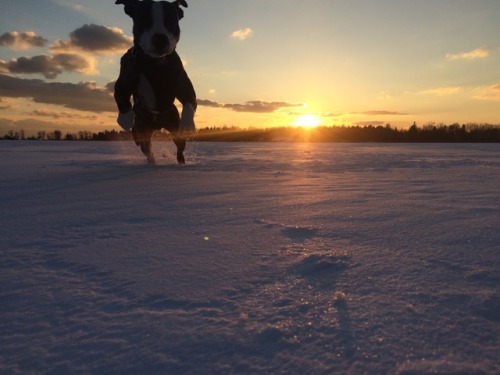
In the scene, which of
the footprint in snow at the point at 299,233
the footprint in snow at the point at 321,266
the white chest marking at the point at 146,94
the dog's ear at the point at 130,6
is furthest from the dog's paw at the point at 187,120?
the footprint in snow at the point at 321,266

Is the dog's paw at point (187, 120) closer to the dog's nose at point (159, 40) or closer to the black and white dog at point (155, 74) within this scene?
the black and white dog at point (155, 74)

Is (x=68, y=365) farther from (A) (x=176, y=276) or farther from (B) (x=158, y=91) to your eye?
(B) (x=158, y=91)

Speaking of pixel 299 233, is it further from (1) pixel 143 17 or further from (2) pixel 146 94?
(2) pixel 146 94

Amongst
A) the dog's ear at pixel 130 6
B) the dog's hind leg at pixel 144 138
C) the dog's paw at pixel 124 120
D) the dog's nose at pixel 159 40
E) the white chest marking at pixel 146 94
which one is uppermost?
the dog's ear at pixel 130 6

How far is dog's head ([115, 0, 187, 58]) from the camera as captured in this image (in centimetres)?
366

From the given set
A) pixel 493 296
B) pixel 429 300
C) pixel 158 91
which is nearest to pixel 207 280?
pixel 429 300

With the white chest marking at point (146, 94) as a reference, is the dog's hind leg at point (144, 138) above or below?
below

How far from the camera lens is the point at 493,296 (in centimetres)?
97

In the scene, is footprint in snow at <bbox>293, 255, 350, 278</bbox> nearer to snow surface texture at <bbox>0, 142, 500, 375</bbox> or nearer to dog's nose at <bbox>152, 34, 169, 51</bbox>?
snow surface texture at <bbox>0, 142, 500, 375</bbox>

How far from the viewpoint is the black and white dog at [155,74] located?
373 centimetres

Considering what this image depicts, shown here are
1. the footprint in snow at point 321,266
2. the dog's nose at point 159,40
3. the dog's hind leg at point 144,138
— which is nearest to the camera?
the footprint in snow at point 321,266

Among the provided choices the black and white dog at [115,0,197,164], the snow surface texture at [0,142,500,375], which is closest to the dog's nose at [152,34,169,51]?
the black and white dog at [115,0,197,164]

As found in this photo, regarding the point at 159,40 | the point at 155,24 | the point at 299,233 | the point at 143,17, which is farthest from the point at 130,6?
the point at 299,233

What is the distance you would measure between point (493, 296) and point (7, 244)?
1.65 meters
